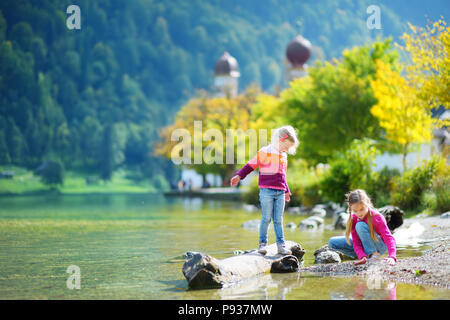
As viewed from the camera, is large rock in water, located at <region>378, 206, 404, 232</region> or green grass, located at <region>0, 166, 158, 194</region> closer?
large rock in water, located at <region>378, 206, 404, 232</region>

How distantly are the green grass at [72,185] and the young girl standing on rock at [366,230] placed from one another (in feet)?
300

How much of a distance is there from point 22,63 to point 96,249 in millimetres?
130045

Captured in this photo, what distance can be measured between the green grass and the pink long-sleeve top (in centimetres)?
9129

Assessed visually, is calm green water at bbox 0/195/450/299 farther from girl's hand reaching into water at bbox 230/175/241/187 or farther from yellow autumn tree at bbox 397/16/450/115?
yellow autumn tree at bbox 397/16/450/115

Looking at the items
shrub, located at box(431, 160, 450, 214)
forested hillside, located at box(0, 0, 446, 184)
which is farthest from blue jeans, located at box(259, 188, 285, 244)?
forested hillside, located at box(0, 0, 446, 184)

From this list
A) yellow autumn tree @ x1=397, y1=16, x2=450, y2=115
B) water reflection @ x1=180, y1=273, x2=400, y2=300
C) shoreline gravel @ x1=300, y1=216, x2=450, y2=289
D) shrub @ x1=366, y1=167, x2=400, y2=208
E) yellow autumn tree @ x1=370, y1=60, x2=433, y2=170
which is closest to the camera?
water reflection @ x1=180, y1=273, x2=400, y2=300

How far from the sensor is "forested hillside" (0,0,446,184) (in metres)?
123

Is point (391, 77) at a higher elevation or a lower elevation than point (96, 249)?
higher

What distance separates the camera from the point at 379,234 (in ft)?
29.5

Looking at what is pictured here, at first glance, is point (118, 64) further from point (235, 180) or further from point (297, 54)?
point (235, 180)

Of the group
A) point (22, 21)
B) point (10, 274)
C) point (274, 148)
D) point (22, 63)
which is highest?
point (22, 21)

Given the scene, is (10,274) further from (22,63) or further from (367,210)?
(22,63)

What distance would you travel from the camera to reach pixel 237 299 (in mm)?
7062

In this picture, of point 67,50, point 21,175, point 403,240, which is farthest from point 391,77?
point 67,50
